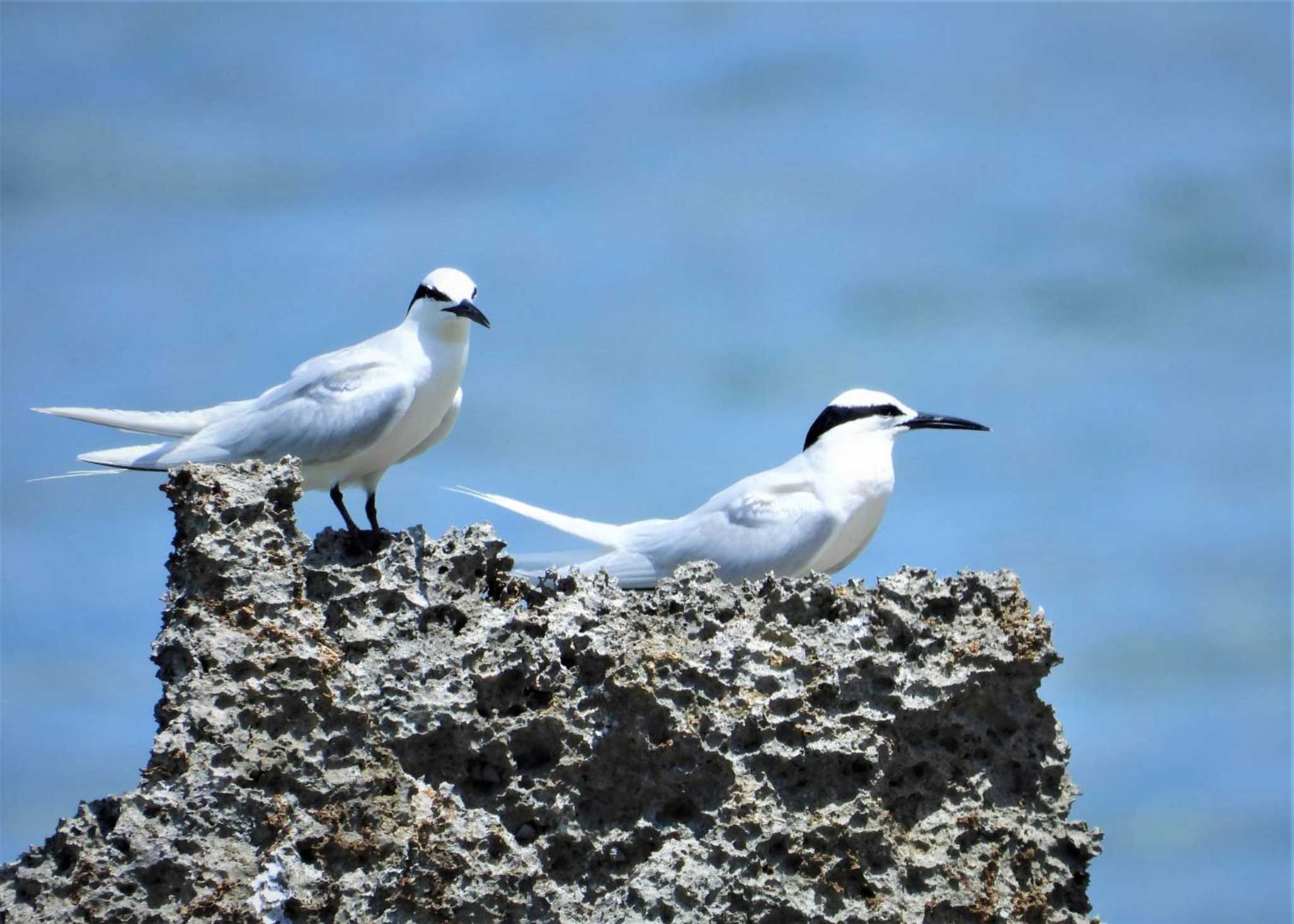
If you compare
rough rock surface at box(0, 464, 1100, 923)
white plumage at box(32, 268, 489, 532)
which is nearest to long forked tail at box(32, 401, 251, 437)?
white plumage at box(32, 268, 489, 532)

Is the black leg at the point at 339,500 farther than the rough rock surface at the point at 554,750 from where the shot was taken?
Yes

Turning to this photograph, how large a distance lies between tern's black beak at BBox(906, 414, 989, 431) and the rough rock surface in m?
3.14

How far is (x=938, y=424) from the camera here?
907 cm

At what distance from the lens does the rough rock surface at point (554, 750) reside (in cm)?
498

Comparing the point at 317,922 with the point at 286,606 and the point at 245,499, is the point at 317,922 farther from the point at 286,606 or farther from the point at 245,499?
the point at 245,499

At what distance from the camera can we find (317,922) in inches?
196

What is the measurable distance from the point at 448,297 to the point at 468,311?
126mm

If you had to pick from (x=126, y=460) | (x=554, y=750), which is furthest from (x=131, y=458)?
(x=554, y=750)

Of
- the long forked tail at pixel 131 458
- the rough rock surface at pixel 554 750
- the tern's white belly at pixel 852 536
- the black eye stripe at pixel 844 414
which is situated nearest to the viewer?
the rough rock surface at pixel 554 750

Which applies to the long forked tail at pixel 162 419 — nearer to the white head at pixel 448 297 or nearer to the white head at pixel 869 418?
the white head at pixel 448 297

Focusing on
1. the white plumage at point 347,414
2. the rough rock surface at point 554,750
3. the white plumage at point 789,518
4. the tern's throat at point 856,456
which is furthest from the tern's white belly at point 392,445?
the rough rock surface at point 554,750

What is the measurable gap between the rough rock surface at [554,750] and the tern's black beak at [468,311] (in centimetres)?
255

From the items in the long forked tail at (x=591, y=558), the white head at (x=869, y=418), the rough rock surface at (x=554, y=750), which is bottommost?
the rough rock surface at (x=554, y=750)

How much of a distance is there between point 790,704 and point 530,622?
0.87 m
